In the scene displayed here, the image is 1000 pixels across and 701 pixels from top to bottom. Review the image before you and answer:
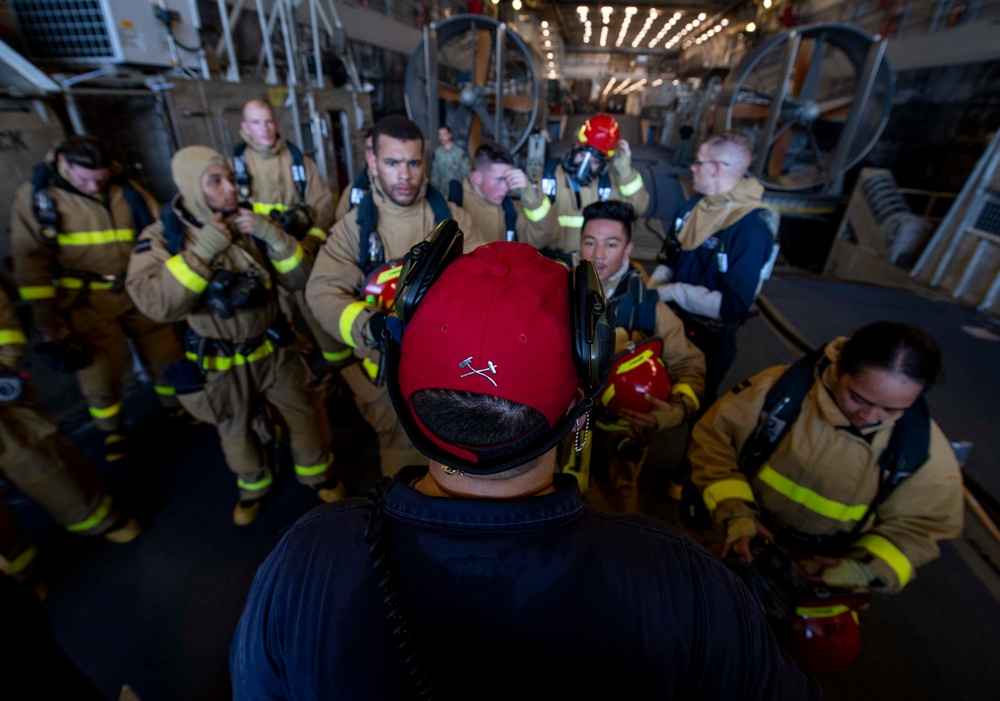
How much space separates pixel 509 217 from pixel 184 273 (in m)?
2.17

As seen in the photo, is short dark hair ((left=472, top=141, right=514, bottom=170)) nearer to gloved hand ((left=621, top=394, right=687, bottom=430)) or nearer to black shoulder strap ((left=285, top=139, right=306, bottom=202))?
black shoulder strap ((left=285, top=139, right=306, bottom=202))

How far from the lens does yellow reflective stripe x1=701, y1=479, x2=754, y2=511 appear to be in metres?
1.72

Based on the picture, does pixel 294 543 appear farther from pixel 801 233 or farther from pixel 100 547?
pixel 801 233

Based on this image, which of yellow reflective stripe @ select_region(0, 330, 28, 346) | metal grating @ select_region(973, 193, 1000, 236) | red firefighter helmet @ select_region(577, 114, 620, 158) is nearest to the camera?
yellow reflective stripe @ select_region(0, 330, 28, 346)

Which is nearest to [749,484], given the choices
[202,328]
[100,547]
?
[202,328]

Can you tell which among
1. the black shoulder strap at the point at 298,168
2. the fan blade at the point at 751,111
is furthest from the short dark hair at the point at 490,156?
the fan blade at the point at 751,111

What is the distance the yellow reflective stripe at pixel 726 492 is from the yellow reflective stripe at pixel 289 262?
2.26m

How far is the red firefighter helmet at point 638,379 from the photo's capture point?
196cm

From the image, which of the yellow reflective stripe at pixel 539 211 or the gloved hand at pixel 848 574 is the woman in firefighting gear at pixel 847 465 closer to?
the gloved hand at pixel 848 574

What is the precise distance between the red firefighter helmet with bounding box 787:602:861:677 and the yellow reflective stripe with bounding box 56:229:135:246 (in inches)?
162

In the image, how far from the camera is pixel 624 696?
70 cm

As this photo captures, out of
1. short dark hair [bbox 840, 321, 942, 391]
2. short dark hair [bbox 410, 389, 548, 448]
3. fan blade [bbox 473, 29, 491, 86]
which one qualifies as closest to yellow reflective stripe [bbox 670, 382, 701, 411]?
short dark hair [bbox 840, 321, 942, 391]

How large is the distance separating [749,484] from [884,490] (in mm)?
428

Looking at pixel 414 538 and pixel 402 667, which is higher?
pixel 414 538
